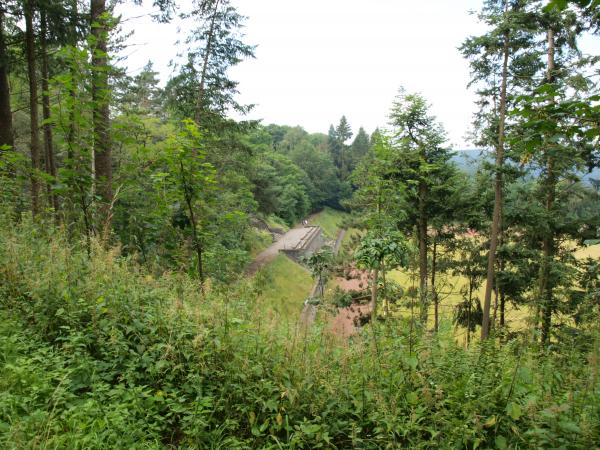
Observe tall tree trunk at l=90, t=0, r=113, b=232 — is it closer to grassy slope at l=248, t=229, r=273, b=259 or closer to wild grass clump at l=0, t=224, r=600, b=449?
wild grass clump at l=0, t=224, r=600, b=449

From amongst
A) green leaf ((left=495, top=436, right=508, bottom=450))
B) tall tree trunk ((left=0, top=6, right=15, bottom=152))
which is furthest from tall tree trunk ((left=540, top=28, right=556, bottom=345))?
tall tree trunk ((left=0, top=6, right=15, bottom=152))

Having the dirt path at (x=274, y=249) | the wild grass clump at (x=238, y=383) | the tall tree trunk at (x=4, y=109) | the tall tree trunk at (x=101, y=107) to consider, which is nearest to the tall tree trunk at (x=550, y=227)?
the wild grass clump at (x=238, y=383)

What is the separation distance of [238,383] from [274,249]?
30324mm

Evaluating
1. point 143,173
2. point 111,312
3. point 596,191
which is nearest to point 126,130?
point 143,173

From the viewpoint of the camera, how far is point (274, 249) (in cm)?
3316

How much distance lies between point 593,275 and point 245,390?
45.6ft

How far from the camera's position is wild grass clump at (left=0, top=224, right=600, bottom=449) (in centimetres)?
239

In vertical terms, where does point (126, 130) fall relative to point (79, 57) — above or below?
below

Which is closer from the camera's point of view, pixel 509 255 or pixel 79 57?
pixel 79 57

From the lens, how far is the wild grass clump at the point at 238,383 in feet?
7.86

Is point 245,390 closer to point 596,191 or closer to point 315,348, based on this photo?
point 315,348

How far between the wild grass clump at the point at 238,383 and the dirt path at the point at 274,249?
19.6m

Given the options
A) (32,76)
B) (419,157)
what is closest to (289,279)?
(419,157)

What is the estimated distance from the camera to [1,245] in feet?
14.9
